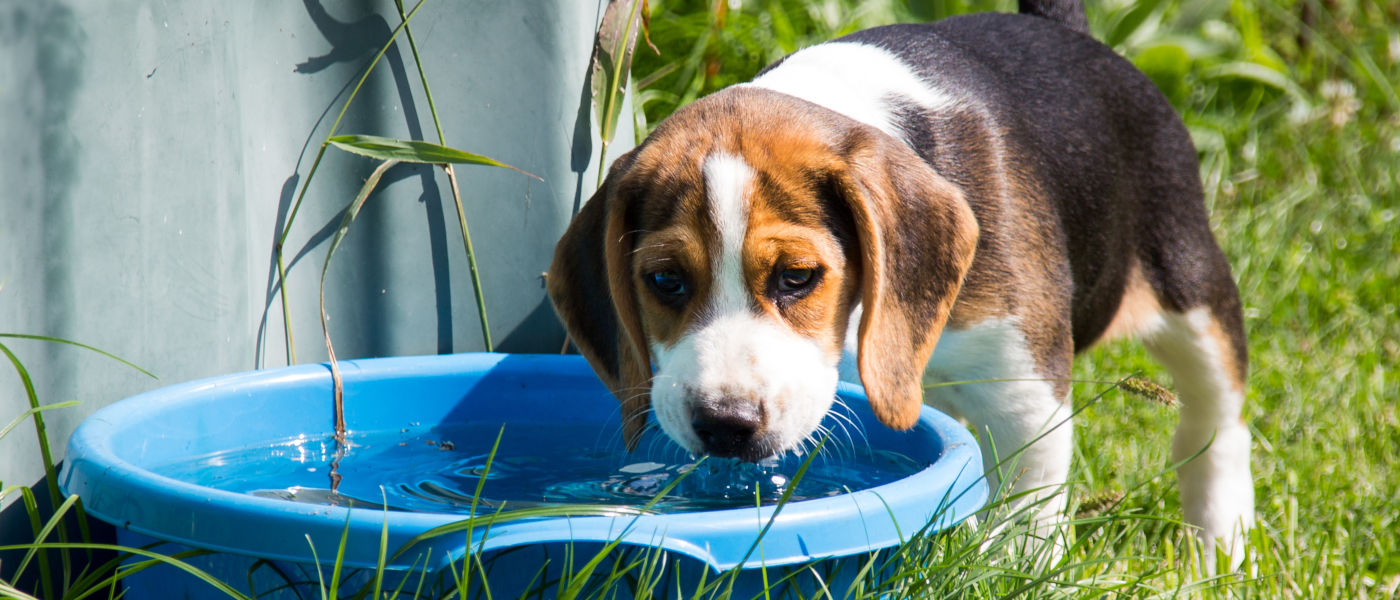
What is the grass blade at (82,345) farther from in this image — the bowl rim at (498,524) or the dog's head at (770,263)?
the dog's head at (770,263)

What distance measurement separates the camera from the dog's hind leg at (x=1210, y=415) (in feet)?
11.9

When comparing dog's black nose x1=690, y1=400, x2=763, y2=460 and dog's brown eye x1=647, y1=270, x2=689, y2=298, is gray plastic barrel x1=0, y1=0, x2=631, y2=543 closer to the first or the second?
dog's brown eye x1=647, y1=270, x2=689, y2=298

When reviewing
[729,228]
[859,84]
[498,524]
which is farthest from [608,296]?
[498,524]

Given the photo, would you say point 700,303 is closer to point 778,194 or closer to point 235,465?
point 778,194

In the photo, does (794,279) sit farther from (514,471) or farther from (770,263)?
(514,471)

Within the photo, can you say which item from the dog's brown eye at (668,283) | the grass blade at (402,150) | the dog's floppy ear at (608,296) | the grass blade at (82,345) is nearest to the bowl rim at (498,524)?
the grass blade at (82,345)

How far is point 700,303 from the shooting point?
8.87ft

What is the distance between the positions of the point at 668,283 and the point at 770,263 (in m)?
0.23

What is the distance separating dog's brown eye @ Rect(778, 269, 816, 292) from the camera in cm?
271

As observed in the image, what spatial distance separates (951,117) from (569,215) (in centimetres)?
106

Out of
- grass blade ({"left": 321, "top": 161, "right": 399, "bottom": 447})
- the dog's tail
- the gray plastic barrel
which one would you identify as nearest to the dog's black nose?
grass blade ({"left": 321, "top": 161, "right": 399, "bottom": 447})

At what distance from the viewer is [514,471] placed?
3.06 meters

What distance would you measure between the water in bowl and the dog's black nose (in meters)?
0.20

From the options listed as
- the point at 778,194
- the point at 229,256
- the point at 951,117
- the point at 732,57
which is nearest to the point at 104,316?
the point at 229,256
